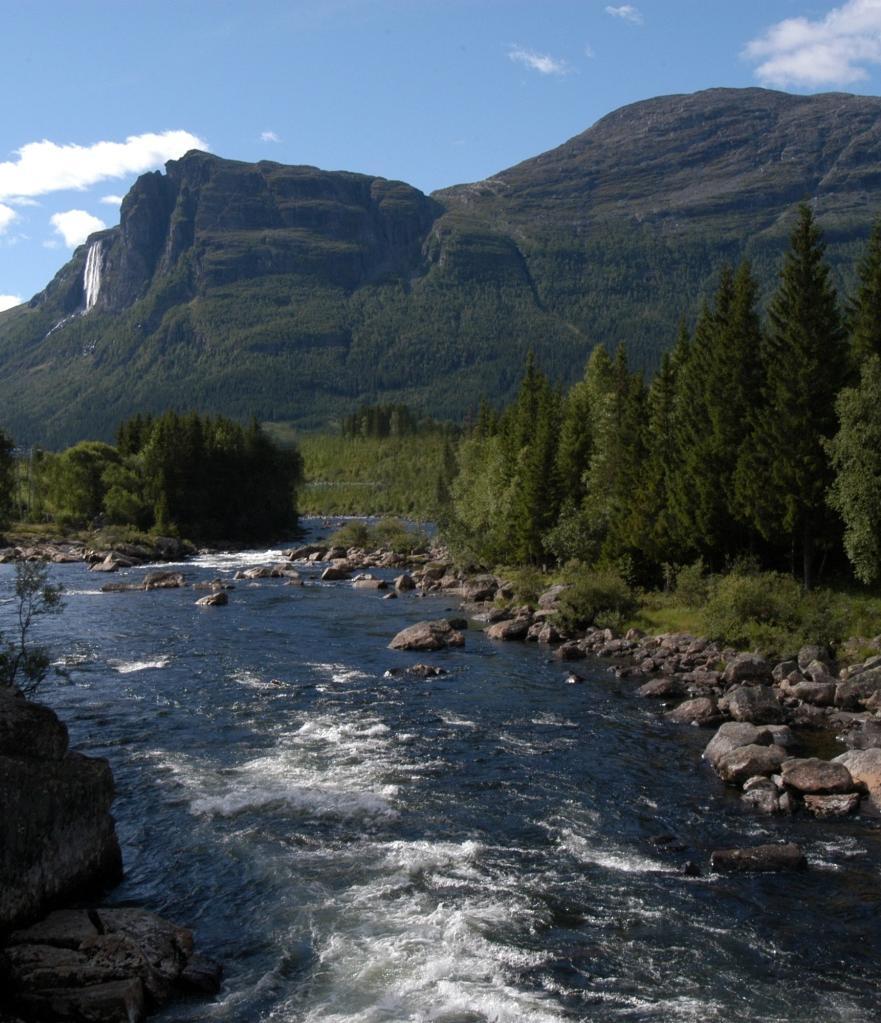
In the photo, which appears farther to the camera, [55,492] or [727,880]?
[55,492]

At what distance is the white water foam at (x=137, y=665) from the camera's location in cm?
4245

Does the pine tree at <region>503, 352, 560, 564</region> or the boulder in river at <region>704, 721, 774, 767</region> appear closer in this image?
the boulder in river at <region>704, 721, 774, 767</region>

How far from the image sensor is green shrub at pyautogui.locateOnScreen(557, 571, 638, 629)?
174 ft

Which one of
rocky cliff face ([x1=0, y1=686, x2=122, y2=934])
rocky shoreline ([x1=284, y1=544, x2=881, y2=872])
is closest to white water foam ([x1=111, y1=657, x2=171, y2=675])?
rocky shoreline ([x1=284, y1=544, x2=881, y2=872])

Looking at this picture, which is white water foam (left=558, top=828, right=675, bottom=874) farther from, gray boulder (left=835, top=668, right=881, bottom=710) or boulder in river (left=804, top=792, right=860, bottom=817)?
gray boulder (left=835, top=668, right=881, bottom=710)

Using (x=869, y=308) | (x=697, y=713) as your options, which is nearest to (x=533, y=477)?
(x=869, y=308)

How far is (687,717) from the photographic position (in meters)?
33.9

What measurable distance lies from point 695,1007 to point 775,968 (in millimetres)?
2374

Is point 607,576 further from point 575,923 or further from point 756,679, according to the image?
point 575,923

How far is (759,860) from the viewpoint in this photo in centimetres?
2094

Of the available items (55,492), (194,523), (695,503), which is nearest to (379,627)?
(695,503)

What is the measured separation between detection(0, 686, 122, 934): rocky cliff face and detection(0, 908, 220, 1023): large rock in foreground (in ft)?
2.92

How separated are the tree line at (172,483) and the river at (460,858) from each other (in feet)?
275

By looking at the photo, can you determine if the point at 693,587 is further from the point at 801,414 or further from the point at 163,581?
the point at 163,581
